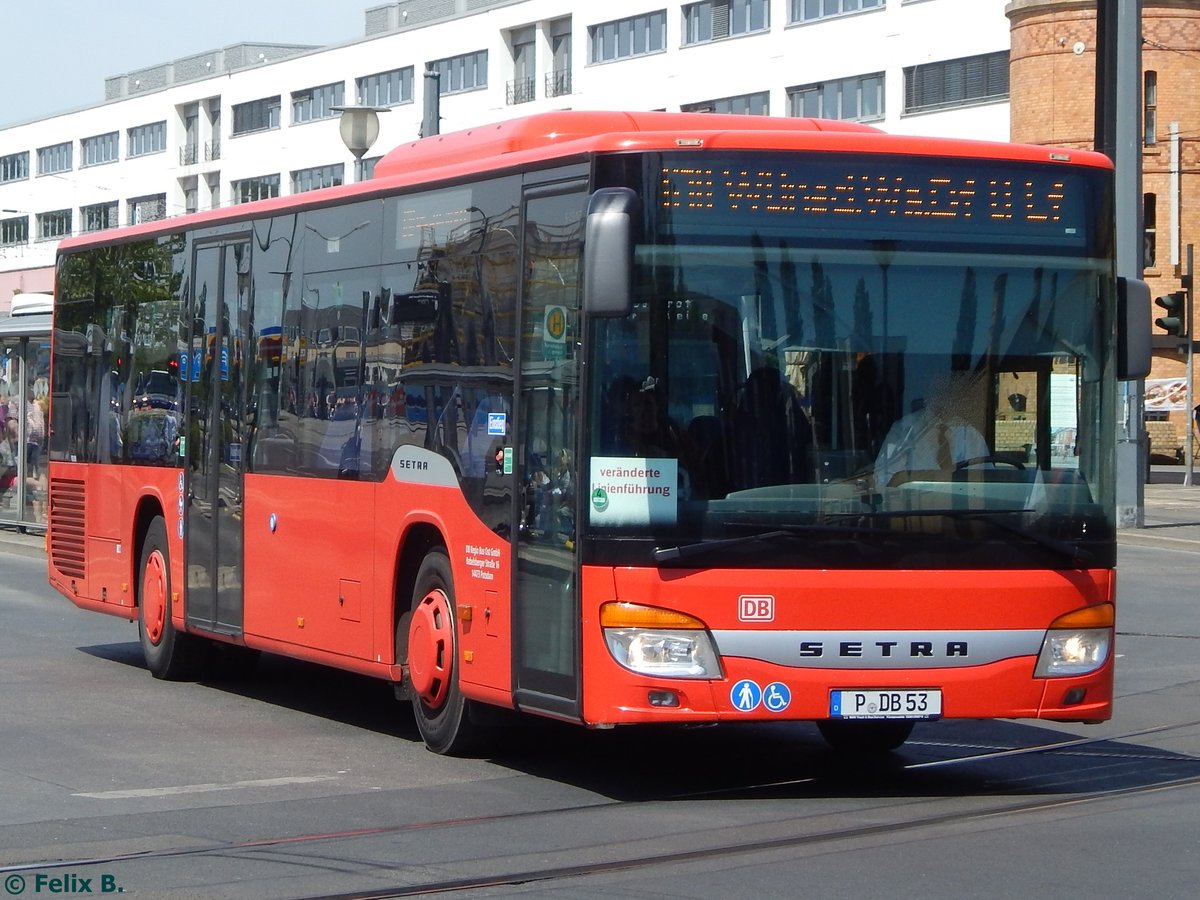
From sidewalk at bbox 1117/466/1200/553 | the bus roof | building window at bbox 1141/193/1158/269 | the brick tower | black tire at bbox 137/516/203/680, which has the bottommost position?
sidewalk at bbox 1117/466/1200/553

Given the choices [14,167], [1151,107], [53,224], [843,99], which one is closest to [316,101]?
[53,224]

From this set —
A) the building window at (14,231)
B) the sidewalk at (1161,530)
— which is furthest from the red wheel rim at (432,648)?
the building window at (14,231)

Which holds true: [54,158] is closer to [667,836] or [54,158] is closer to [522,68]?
[522,68]

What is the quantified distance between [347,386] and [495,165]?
201 cm

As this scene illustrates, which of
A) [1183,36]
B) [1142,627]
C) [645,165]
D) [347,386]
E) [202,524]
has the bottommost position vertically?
[1142,627]

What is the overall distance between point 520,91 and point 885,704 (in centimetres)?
6764

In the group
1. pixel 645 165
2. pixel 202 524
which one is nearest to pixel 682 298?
pixel 645 165

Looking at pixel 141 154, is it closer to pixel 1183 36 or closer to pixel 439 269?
pixel 1183 36

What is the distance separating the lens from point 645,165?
29.7 feet

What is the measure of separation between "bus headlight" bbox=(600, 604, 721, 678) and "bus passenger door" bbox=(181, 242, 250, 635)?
15.4 ft

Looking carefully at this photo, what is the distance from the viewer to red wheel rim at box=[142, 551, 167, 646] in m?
14.2

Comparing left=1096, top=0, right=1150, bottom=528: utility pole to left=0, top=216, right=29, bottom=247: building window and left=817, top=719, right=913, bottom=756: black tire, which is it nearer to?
left=817, top=719, right=913, bottom=756: black tire

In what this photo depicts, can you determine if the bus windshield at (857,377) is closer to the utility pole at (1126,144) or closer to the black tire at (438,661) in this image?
the black tire at (438,661)

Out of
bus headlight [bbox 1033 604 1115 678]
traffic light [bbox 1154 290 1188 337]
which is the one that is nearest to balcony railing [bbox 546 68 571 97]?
traffic light [bbox 1154 290 1188 337]
